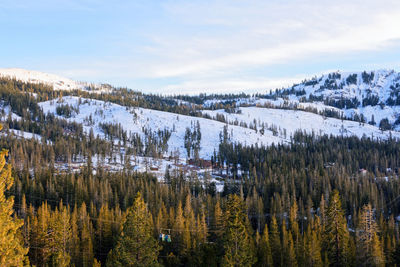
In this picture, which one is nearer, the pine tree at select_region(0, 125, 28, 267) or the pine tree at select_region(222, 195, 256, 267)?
the pine tree at select_region(0, 125, 28, 267)

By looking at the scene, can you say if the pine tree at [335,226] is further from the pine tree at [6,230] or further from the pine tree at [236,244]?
the pine tree at [6,230]

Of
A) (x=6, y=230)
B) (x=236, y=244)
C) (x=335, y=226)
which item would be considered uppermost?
(x=6, y=230)

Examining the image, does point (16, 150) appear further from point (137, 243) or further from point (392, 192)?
point (392, 192)

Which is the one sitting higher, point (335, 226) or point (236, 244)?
point (236, 244)

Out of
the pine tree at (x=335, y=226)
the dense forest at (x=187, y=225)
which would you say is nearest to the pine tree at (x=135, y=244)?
the dense forest at (x=187, y=225)

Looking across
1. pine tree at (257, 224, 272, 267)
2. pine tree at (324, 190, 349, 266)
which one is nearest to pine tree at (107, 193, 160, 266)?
pine tree at (324, 190, 349, 266)

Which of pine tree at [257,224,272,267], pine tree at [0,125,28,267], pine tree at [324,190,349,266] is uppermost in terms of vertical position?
pine tree at [0,125,28,267]

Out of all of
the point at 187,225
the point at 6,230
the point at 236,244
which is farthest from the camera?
the point at 187,225

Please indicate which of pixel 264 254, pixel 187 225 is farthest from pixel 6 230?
pixel 187 225

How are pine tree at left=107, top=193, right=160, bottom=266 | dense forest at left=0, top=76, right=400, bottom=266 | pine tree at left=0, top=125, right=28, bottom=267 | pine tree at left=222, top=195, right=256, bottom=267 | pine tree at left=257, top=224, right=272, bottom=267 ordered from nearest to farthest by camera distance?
pine tree at left=0, top=125, right=28, bottom=267 < pine tree at left=107, top=193, right=160, bottom=266 < dense forest at left=0, top=76, right=400, bottom=266 < pine tree at left=222, top=195, right=256, bottom=267 < pine tree at left=257, top=224, right=272, bottom=267

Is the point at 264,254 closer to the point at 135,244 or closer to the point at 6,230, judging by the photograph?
the point at 135,244

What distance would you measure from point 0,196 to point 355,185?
133654 mm

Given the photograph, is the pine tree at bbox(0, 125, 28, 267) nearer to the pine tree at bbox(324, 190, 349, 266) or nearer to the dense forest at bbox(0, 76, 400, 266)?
the dense forest at bbox(0, 76, 400, 266)

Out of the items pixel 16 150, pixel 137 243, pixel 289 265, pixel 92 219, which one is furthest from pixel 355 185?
pixel 16 150
